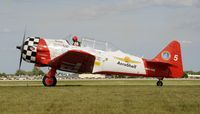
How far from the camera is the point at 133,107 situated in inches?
384

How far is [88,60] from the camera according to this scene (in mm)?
21531

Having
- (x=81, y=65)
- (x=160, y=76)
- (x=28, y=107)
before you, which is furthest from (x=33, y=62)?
(x=28, y=107)

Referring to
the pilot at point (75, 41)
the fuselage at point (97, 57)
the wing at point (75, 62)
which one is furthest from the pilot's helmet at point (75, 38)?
the wing at point (75, 62)

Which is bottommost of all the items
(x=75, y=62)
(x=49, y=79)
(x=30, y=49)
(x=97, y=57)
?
(x=49, y=79)

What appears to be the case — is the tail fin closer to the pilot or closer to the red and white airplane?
the red and white airplane

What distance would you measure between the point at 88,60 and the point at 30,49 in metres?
3.21

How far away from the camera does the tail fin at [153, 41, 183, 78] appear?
75.7 ft

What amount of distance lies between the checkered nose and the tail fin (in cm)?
732

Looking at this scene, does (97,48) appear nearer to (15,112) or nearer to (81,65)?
(81,65)

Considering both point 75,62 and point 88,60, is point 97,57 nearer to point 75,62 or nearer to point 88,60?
point 88,60

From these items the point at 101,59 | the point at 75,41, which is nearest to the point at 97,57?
the point at 101,59

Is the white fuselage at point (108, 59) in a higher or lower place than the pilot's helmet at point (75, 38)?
lower

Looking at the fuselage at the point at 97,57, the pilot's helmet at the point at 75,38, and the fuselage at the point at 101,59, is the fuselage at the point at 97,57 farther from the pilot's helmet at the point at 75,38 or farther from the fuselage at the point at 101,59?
the pilot's helmet at the point at 75,38

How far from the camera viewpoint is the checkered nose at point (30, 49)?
20750 mm
